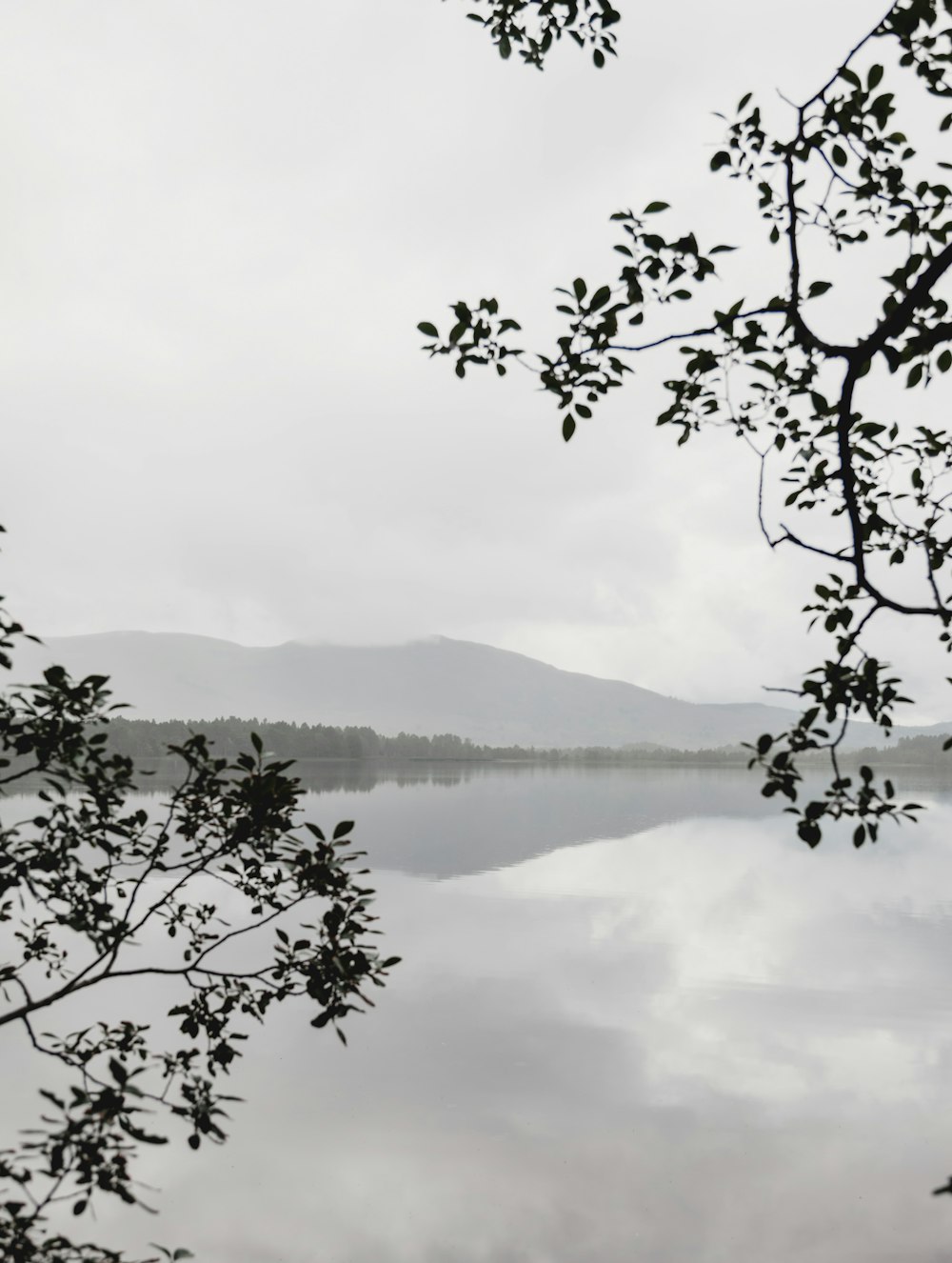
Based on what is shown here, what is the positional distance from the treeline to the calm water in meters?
47.8

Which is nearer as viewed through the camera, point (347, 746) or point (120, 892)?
point (120, 892)

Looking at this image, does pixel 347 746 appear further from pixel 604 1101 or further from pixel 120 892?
pixel 120 892

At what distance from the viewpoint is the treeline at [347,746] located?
88625 millimetres

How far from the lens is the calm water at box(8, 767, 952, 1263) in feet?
23.7

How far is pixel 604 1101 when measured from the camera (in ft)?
31.6

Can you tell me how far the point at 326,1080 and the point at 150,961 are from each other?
5.32m

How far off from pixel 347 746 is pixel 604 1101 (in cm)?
10482

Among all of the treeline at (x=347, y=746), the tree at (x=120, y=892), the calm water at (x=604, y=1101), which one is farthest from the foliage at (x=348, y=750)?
the tree at (x=120, y=892)

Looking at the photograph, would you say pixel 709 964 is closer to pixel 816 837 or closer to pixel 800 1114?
pixel 800 1114

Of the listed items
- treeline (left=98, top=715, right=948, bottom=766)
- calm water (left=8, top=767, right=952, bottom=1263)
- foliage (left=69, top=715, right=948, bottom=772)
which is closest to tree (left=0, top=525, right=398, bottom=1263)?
calm water (left=8, top=767, right=952, bottom=1263)

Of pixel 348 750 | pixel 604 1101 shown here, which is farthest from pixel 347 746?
pixel 604 1101

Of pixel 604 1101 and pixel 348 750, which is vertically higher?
pixel 604 1101

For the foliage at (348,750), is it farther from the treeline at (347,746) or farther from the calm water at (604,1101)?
the calm water at (604,1101)

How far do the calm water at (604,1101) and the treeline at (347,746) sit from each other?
47.8 meters
